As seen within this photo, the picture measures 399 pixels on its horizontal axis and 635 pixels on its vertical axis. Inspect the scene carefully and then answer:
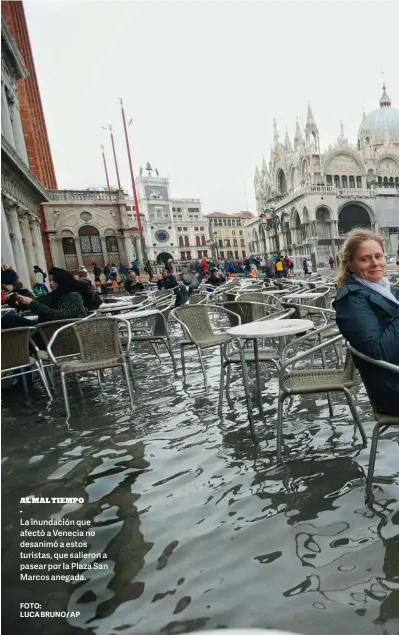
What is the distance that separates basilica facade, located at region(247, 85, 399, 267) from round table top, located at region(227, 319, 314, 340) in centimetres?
4539

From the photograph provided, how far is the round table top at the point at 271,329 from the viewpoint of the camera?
2.89 m

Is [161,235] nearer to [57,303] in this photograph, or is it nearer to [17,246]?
[17,246]

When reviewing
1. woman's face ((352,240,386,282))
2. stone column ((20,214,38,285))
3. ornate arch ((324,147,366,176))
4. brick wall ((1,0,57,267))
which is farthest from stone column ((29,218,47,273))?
ornate arch ((324,147,366,176))

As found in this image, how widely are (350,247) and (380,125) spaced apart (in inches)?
3046

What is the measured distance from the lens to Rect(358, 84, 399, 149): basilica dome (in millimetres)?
64750

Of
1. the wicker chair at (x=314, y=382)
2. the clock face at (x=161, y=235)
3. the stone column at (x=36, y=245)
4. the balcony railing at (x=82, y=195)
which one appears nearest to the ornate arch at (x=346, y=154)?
the balcony railing at (x=82, y=195)

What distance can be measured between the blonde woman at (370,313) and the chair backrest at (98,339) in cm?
240

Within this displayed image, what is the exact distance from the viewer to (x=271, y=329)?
309 centimetres

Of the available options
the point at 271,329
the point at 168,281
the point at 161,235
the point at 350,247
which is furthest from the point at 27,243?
the point at 161,235

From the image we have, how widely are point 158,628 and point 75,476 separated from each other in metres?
1.39

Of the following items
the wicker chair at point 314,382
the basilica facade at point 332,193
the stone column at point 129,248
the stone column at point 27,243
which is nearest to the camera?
the wicker chair at point 314,382

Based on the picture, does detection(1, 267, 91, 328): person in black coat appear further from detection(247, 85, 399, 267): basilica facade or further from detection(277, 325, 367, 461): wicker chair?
detection(247, 85, 399, 267): basilica facade

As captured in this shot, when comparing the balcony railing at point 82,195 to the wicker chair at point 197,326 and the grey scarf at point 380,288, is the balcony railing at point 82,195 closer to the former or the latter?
the wicker chair at point 197,326

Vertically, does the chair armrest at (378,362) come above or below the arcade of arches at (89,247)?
below
